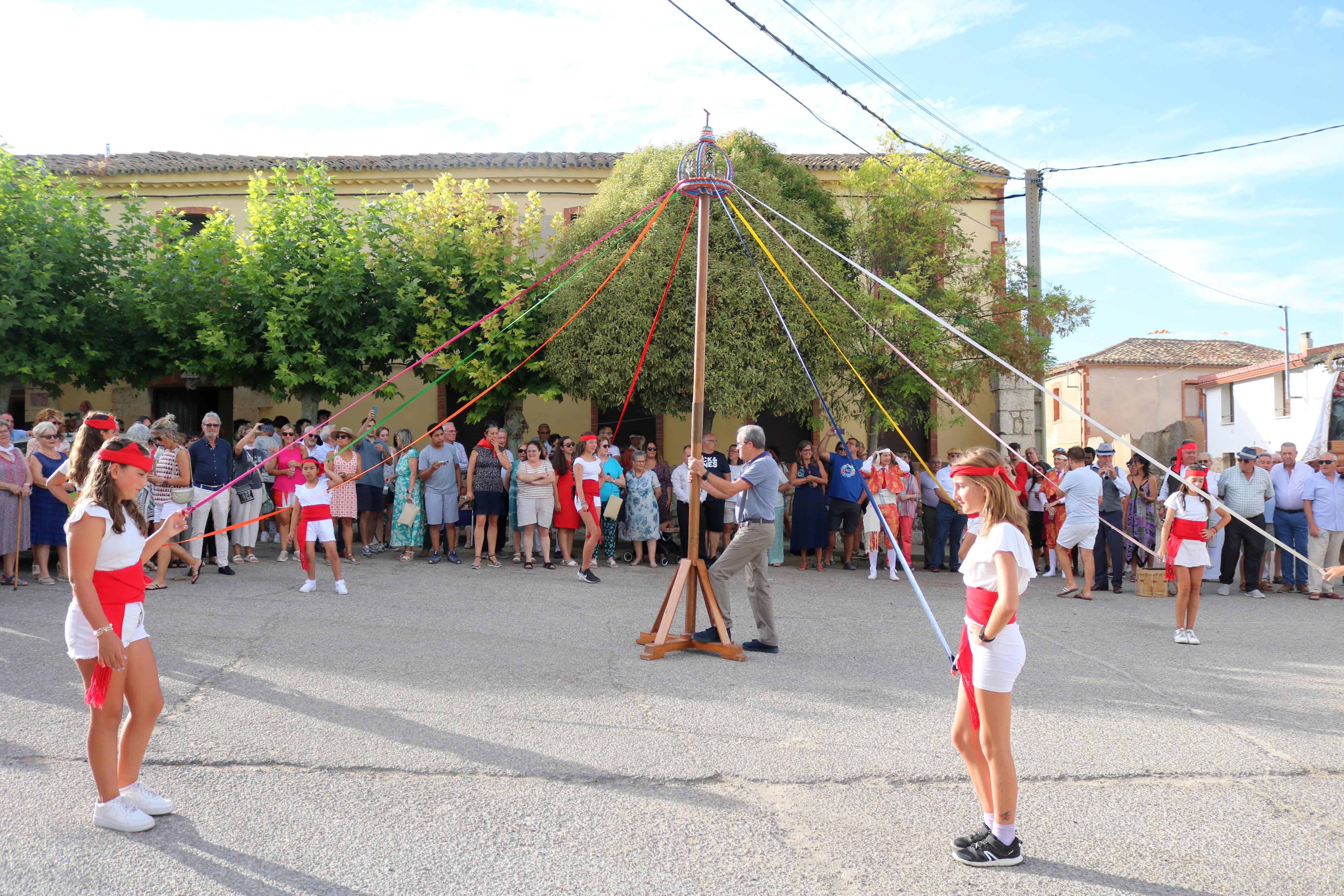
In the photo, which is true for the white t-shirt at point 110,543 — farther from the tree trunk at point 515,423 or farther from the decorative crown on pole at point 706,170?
the tree trunk at point 515,423

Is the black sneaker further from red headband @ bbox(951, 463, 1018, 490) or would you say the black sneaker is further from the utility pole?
the utility pole

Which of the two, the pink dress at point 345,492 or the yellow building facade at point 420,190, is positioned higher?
the yellow building facade at point 420,190

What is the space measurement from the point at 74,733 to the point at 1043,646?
7059mm

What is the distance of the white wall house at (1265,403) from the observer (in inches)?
1073

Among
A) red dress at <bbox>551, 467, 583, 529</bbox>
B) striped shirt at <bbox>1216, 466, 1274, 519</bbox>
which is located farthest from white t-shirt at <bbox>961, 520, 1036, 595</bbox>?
striped shirt at <bbox>1216, 466, 1274, 519</bbox>

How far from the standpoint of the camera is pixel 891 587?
11.1 m

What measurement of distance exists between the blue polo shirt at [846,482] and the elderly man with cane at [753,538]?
5.40m

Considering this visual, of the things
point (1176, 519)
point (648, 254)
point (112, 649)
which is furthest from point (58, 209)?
point (1176, 519)

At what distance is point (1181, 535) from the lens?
8117 mm

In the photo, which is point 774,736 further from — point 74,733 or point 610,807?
point 74,733

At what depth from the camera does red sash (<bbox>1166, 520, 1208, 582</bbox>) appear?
8.10 m

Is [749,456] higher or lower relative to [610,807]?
higher

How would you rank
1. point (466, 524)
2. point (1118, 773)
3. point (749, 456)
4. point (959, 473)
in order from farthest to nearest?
point (466, 524) < point (749, 456) < point (1118, 773) < point (959, 473)

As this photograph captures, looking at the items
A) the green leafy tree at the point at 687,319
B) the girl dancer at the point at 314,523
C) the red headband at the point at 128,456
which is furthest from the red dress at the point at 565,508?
the red headband at the point at 128,456
